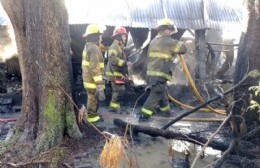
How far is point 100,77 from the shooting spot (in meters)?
6.68

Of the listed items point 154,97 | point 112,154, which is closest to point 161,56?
point 154,97

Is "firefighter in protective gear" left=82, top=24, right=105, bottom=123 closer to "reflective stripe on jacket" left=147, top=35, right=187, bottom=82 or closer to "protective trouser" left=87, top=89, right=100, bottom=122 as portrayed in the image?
"protective trouser" left=87, top=89, right=100, bottom=122

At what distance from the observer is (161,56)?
6.79 metres

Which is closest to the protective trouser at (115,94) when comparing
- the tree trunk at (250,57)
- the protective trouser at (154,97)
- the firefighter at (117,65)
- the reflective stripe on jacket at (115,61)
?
the firefighter at (117,65)

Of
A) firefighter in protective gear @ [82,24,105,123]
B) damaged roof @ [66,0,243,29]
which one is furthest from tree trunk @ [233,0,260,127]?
damaged roof @ [66,0,243,29]

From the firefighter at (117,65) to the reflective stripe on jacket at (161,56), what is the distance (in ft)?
3.41

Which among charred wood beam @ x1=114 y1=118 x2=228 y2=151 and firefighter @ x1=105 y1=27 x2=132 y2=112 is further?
firefighter @ x1=105 y1=27 x2=132 y2=112

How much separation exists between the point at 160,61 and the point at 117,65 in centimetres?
134

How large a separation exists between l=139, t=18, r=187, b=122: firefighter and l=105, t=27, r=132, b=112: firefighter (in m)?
1.04

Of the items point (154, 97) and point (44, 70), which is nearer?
point (44, 70)

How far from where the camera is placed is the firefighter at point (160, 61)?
6629 millimetres

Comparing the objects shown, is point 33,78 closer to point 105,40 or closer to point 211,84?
point 105,40

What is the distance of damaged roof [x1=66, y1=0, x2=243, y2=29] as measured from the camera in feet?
28.2

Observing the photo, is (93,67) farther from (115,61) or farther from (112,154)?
(112,154)
